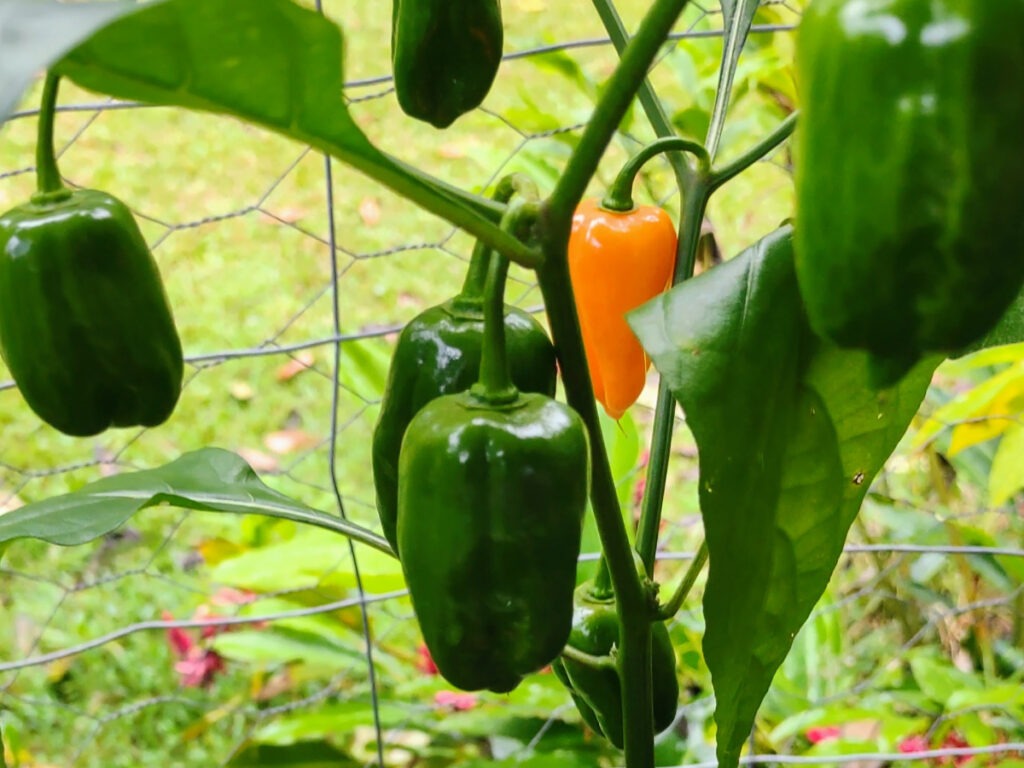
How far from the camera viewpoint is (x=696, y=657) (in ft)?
3.63

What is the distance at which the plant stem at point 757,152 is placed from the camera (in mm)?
515

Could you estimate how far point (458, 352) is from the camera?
0.47m

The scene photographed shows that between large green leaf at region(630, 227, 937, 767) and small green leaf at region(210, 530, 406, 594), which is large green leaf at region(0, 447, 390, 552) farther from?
small green leaf at region(210, 530, 406, 594)

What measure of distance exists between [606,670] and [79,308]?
0.33m

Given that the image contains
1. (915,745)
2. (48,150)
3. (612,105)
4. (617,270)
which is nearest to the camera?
(612,105)

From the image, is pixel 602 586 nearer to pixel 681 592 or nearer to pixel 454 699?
pixel 681 592

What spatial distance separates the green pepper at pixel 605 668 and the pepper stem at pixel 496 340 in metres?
0.22

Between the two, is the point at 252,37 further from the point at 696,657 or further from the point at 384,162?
the point at 696,657

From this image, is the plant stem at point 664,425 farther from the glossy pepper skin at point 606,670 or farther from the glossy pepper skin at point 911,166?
the glossy pepper skin at point 911,166

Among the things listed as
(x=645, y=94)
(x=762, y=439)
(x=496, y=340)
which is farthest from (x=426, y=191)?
(x=645, y=94)

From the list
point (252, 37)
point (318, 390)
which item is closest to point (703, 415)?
point (252, 37)

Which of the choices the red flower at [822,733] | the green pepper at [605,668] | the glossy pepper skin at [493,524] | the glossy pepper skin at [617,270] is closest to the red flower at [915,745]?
the red flower at [822,733]

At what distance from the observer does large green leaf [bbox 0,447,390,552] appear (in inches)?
21.4

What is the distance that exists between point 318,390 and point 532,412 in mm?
1298
